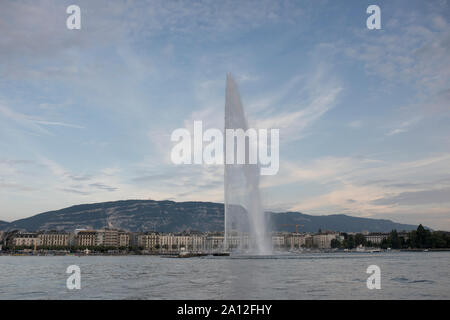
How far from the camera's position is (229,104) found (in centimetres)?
7338

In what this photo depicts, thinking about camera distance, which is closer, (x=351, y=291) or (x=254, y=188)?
(x=351, y=291)

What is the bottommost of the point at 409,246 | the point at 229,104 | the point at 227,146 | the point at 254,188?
the point at 409,246

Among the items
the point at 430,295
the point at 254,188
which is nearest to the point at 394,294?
the point at 430,295

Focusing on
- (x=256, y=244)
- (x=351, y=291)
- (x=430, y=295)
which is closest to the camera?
(x=430, y=295)
